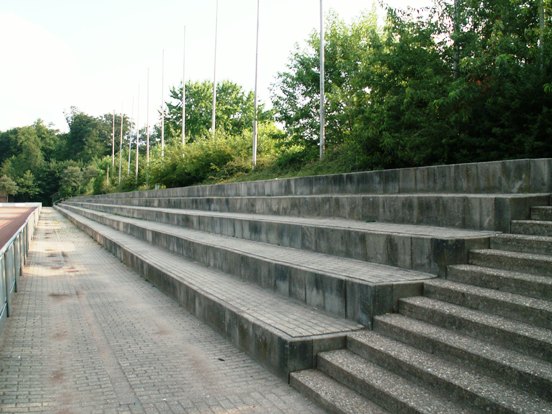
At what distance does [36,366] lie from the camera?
16.7 feet

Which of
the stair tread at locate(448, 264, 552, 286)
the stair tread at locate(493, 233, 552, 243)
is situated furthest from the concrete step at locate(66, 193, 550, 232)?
the stair tread at locate(448, 264, 552, 286)

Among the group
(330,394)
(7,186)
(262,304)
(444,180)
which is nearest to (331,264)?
(262,304)

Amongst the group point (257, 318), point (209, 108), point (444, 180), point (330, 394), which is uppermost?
point (209, 108)

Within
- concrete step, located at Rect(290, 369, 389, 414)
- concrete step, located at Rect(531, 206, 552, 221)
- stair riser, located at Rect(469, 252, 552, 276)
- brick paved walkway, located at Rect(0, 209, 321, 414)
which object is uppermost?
concrete step, located at Rect(531, 206, 552, 221)

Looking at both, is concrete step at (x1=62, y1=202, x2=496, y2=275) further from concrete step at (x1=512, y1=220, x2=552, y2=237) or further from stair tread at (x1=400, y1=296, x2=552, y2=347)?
stair tread at (x1=400, y1=296, x2=552, y2=347)

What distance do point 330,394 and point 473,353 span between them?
1.17 m

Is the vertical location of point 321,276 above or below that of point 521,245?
below

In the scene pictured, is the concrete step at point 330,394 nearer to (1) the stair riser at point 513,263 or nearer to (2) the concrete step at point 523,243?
(1) the stair riser at point 513,263

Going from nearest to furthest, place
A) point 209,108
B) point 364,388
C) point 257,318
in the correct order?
1. point 364,388
2. point 257,318
3. point 209,108

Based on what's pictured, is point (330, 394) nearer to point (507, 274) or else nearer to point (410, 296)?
point (410, 296)

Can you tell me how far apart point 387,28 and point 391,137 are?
226 cm

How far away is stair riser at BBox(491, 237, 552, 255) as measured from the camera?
4448 mm

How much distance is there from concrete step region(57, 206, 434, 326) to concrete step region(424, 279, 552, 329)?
24 centimetres

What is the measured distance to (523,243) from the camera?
4.64 m
